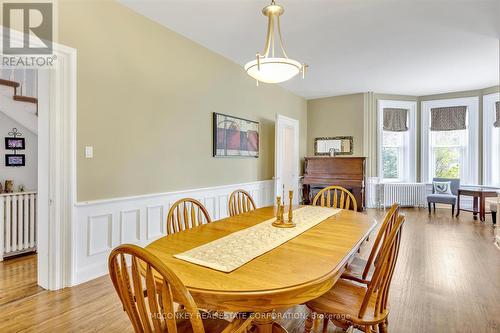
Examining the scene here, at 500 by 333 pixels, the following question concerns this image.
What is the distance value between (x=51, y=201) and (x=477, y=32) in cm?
496

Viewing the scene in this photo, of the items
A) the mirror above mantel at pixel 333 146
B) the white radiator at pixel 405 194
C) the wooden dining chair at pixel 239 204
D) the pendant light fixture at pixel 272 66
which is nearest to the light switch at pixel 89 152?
the wooden dining chair at pixel 239 204

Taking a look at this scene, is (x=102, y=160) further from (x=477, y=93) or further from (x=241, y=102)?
(x=477, y=93)

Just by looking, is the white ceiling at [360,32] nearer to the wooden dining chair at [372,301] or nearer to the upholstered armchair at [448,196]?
the upholstered armchair at [448,196]

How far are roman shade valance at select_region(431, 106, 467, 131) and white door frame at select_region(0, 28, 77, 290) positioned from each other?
7.20m

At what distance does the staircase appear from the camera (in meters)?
3.21

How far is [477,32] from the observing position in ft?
10.8

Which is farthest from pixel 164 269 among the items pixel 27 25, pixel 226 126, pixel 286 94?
pixel 286 94

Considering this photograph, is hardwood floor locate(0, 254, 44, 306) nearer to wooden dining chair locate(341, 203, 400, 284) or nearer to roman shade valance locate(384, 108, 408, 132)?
wooden dining chair locate(341, 203, 400, 284)

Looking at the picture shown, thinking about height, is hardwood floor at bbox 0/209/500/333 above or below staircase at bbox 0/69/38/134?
below

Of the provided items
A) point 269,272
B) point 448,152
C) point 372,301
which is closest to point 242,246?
point 269,272

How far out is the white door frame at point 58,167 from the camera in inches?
90.5

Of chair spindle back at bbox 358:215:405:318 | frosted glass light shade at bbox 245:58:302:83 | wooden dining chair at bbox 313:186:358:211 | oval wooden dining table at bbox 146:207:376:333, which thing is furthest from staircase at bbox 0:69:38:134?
chair spindle back at bbox 358:215:405:318

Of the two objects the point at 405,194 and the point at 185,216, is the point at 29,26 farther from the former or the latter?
the point at 405,194

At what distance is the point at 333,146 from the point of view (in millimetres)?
6633
